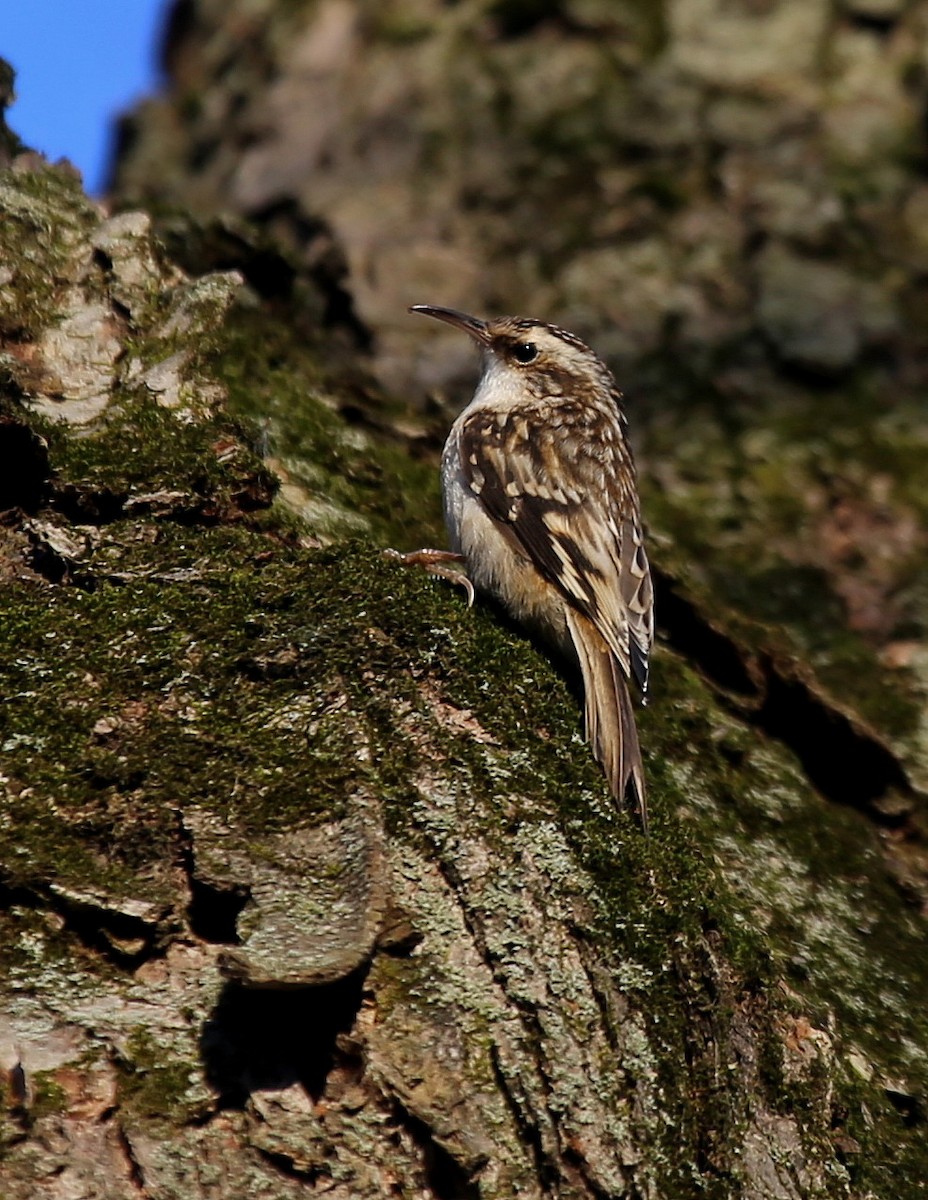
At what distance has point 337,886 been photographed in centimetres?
234

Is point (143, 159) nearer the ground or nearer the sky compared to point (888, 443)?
nearer the sky

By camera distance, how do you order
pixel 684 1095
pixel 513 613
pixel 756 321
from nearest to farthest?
pixel 684 1095 → pixel 513 613 → pixel 756 321

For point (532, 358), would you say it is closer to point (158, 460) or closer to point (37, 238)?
point (37, 238)

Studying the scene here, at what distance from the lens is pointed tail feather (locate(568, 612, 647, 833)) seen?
2.71m

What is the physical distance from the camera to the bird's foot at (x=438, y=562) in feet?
9.76

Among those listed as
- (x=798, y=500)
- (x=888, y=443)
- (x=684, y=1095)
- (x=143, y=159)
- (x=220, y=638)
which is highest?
(x=143, y=159)

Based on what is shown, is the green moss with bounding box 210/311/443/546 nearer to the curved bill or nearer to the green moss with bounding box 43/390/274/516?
the green moss with bounding box 43/390/274/516

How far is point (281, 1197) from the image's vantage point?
220 cm

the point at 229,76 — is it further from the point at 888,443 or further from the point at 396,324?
the point at 888,443

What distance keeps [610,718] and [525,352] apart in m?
1.74

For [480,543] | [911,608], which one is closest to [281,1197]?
[480,543]

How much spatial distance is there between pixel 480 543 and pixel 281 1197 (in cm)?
163

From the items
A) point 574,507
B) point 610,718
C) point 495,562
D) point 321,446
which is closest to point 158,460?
point 321,446

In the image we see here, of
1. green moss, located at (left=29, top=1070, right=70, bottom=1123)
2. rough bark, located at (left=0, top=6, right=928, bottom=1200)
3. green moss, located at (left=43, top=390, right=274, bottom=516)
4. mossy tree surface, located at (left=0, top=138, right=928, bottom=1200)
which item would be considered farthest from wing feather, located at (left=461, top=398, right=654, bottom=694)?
green moss, located at (left=29, top=1070, right=70, bottom=1123)
